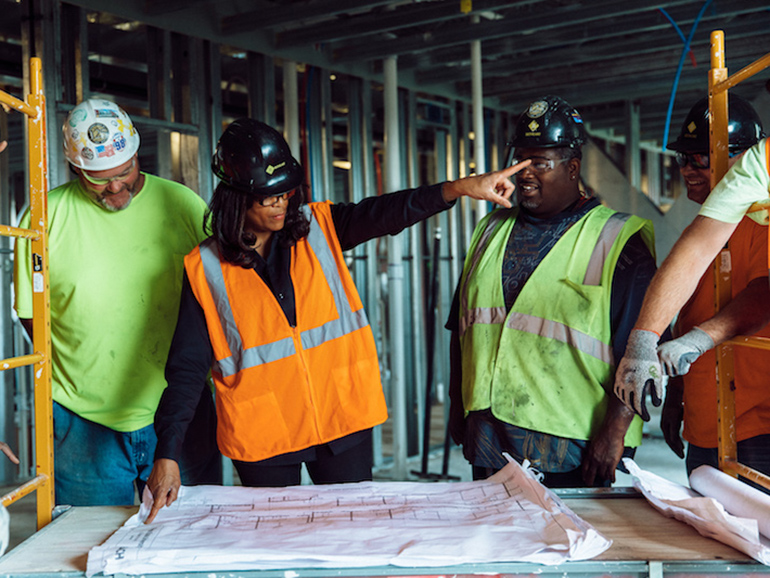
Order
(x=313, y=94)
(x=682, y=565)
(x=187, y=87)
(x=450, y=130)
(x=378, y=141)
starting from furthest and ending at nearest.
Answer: (x=378, y=141)
(x=450, y=130)
(x=313, y=94)
(x=187, y=87)
(x=682, y=565)

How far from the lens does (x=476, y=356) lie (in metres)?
2.28

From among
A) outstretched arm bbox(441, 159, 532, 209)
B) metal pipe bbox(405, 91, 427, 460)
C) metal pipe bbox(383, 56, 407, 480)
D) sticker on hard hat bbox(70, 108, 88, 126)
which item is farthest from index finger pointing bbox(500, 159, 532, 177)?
metal pipe bbox(405, 91, 427, 460)

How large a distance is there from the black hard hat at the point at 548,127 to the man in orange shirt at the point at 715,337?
1.24 ft

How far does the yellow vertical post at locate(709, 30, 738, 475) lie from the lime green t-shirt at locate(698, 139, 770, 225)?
0.18m

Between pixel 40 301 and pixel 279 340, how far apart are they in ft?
1.87

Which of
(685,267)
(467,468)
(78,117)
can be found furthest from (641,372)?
(467,468)

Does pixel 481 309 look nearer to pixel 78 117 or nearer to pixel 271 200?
pixel 271 200

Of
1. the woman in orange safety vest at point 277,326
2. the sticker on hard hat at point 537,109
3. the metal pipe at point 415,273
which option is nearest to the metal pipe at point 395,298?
the metal pipe at point 415,273

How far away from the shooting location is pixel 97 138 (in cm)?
213

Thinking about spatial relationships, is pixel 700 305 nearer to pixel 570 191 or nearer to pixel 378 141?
pixel 570 191

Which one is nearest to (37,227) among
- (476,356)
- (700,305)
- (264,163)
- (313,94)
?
(264,163)

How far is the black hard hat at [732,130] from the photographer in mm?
2330

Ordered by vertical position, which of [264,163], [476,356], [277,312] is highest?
[264,163]

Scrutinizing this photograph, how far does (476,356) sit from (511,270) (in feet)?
0.90
